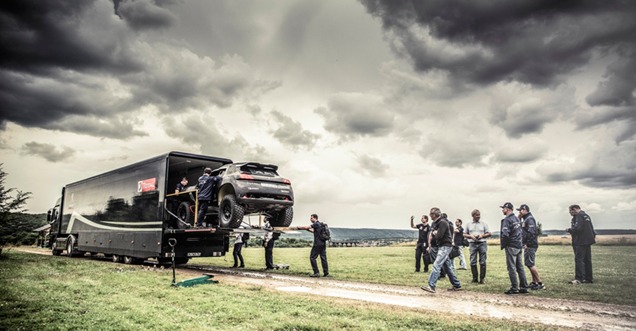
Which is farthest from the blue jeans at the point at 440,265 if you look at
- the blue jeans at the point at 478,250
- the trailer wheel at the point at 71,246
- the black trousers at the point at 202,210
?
the trailer wheel at the point at 71,246

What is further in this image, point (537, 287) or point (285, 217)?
point (285, 217)

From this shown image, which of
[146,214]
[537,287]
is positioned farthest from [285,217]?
[537,287]

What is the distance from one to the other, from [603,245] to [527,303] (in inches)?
1217

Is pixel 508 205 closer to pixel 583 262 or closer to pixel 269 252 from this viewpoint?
pixel 583 262

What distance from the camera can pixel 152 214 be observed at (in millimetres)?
15211

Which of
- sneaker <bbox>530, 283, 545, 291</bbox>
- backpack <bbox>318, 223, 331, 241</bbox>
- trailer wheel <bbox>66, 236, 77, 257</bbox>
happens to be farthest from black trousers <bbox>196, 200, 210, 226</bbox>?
trailer wheel <bbox>66, 236, 77, 257</bbox>

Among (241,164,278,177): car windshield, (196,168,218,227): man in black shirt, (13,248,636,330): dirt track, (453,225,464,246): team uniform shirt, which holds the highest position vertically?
(241,164,278,177): car windshield

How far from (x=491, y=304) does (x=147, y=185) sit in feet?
41.7

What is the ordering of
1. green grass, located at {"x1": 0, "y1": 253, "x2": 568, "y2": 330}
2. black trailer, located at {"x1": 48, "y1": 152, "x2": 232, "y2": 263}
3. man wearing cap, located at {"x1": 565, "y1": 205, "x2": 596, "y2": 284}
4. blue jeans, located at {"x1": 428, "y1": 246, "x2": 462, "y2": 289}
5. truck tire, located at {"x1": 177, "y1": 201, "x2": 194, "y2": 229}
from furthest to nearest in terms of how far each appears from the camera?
1. black trailer, located at {"x1": 48, "y1": 152, "x2": 232, "y2": 263}
2. truck tire, located at {"x1": 177, "y1": 201, "x2": 194, "y2": 229}
3. man wearing cap, located at {"x1": 565, "y1": 205, "x2": 596, "y2": 284}
4. blue jeans, located at {"x1": 428, "y1": 246, "x2": 462, "y2": 289}
5. green grass, located at {"x1": 0, "y1": 253, "x2": 568, "y2": 330}

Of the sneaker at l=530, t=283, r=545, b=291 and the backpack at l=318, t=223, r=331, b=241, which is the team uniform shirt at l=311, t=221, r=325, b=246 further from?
the sneaker at l=530, t=283, r=545, b=291

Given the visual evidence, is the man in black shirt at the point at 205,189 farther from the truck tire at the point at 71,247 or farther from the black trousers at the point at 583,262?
the truck tire at the point at 71,247

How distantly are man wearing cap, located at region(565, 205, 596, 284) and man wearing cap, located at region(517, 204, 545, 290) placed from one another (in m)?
1.60

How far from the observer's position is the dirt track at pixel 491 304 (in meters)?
7.21

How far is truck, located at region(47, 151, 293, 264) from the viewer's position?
1459 centimetres
